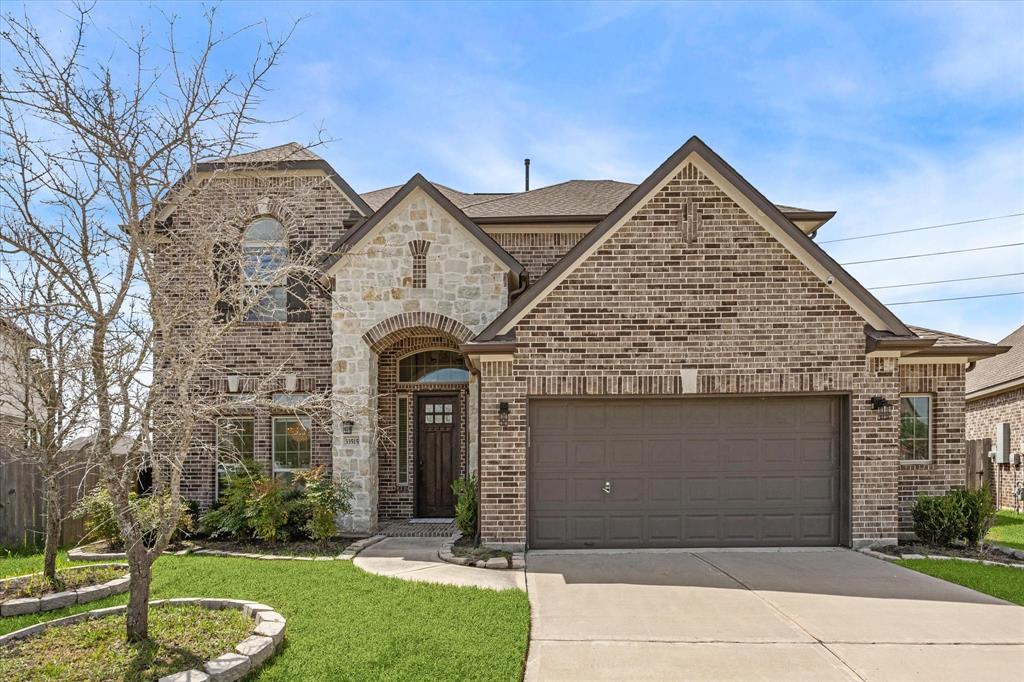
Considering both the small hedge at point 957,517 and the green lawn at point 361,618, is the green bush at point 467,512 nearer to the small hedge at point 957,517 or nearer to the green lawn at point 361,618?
the green lawn at point 361,618

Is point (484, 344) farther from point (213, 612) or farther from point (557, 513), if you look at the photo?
point (213, 612)

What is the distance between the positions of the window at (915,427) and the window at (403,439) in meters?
8.67

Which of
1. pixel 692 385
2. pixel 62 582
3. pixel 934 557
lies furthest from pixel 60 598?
pixel 934 557

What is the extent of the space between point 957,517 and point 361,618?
29.1 ft

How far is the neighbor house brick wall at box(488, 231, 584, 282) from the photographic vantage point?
1393 cm

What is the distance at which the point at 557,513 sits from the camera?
33.6 feet

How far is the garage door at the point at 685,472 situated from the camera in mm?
10250

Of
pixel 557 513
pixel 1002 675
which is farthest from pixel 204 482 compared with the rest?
pixel 1002 675

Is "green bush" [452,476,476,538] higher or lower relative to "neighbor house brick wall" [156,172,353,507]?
lower

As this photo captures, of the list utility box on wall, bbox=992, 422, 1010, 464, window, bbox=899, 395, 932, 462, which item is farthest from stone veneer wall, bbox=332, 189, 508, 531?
utility box on wall, bbox=992, 422, 1010, 464

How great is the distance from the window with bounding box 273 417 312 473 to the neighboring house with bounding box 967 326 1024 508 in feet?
54.1

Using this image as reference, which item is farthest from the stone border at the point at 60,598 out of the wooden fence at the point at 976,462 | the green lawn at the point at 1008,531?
the wooden fence at the point at 976,462

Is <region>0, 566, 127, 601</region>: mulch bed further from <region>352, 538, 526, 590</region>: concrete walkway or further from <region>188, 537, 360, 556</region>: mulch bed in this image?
<region>352, 538, 526, 590</region>: concrete walkway

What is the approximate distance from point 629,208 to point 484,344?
2.93 metres
